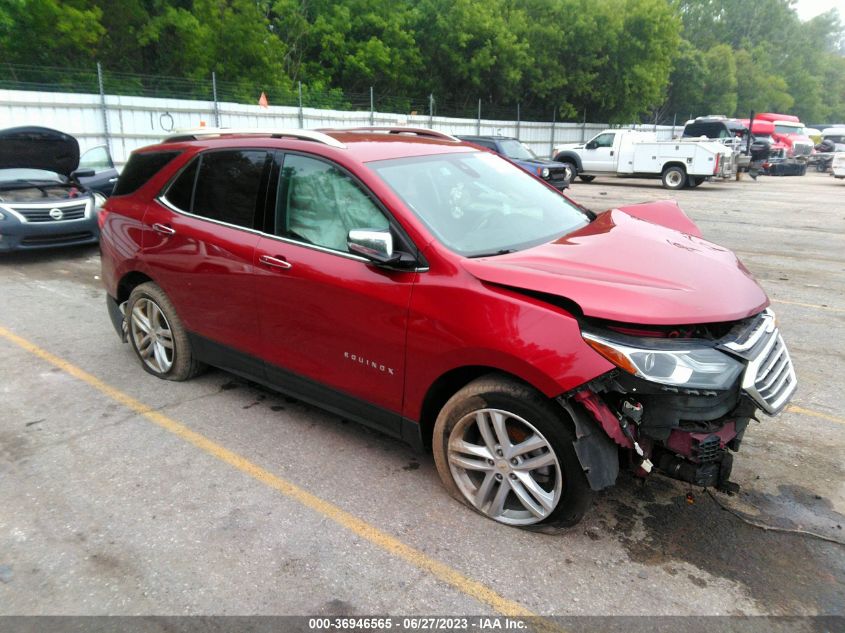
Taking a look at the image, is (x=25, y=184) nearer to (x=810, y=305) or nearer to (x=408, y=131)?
(x=408, y=131)

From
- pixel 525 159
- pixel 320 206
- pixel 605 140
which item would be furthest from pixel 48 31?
pixel 320 206

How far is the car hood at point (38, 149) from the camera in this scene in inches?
338

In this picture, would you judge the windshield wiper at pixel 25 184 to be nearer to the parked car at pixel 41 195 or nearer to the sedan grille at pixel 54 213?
the parked car at pixel 41 195

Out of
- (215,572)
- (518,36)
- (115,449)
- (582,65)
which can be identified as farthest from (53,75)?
(582,65)

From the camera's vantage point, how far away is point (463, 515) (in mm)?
3164

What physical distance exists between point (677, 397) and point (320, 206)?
209 centimetres

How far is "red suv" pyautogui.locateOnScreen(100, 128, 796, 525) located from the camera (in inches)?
105

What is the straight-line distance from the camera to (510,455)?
294 cm

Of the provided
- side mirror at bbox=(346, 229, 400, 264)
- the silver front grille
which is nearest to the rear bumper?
side mirror at bbox=(346, 229, 400, 264)

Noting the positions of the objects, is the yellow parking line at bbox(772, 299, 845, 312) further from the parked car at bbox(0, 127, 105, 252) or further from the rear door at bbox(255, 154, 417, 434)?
the parked car at bbox(0, 127, 105, 252)

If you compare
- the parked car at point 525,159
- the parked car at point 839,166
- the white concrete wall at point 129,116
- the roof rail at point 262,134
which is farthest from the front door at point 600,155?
the roof rail at point 262,134

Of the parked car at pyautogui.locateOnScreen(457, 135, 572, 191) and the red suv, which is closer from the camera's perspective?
the red suv

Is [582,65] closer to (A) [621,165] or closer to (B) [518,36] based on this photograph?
(B) [518,36]

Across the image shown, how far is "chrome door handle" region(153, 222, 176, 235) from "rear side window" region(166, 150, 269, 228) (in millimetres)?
161
